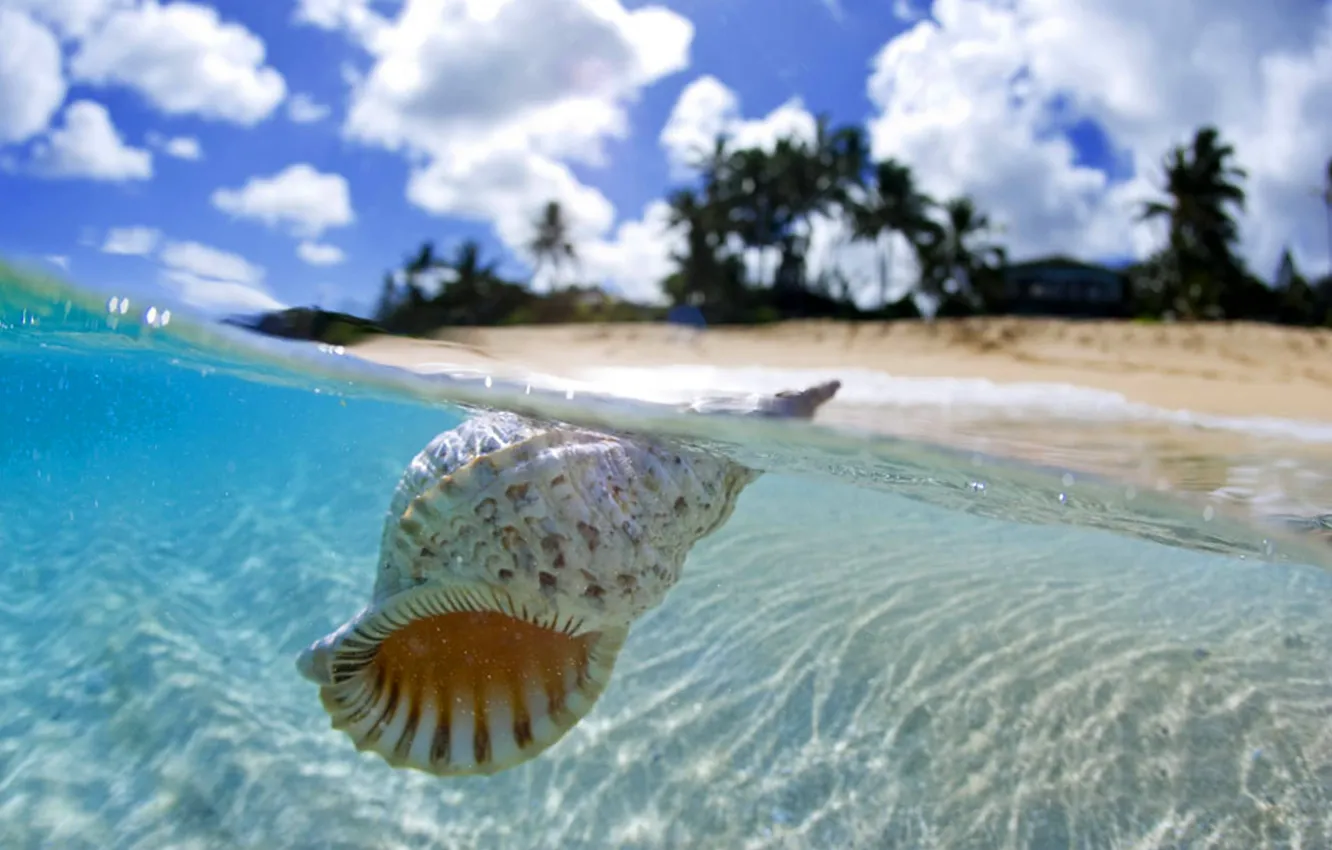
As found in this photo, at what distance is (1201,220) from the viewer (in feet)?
117

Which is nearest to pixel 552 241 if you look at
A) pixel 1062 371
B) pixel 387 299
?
pixel 387 299

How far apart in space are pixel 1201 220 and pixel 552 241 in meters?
37.4

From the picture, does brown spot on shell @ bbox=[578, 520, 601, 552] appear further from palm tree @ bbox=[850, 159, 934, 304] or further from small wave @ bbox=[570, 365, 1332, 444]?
palm tree @ bbox=[850, 159, 934, 304]

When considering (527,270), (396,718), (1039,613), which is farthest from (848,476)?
(396,718)

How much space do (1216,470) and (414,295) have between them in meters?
4.86

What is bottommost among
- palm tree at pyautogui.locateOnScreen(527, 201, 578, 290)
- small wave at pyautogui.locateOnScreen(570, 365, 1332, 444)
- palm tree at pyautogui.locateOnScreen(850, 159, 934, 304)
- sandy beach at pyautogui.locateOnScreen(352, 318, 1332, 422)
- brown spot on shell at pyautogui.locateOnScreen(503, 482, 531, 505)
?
brown spot on shell at pyautogui.locateOnScreen(503, 482, 531, 505)

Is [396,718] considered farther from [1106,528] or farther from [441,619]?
[1106,528]

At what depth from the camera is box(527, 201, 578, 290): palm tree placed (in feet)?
20.7

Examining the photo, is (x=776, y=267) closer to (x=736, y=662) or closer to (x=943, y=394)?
(x=943, y=394)

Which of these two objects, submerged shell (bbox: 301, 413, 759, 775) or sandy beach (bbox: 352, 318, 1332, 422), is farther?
sandy beach (bbox: 352, 318, 1332, 422)

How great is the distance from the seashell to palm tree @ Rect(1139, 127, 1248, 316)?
3216 centimetres

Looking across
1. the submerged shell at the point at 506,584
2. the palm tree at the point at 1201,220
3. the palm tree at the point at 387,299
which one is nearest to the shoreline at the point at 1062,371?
the palm tree at the point at 387,299

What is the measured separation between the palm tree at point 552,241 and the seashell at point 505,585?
2673 mm

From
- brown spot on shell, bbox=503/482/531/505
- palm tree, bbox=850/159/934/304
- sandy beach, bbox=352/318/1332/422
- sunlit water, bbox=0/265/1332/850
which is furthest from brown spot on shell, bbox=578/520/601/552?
palm tree, bbox=850/159/934/304
